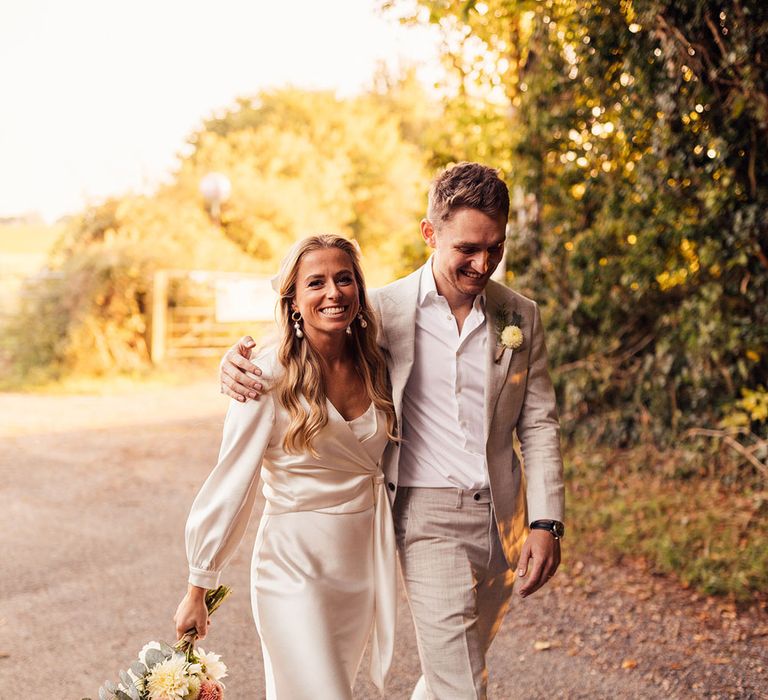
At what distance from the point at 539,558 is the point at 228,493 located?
1.05m

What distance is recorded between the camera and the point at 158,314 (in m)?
16.2

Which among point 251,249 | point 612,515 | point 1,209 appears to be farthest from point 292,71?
point 612,515

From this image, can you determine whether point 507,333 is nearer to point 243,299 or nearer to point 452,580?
point 452,580

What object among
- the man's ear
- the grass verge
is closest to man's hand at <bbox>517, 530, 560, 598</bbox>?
the man's ear

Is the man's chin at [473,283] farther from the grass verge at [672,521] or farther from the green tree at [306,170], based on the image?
the green tree at [306,170]

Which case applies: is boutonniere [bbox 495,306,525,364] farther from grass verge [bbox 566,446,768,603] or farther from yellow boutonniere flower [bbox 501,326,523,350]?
grass verge [bbox 566,446,768,603]

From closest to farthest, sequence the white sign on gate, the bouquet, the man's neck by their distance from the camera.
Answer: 1. the bouquet
2. the man's neck
3. the white sign on gate

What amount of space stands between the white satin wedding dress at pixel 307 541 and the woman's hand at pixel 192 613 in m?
0.04

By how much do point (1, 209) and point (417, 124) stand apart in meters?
18.6

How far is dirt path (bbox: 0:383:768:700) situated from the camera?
4.16 metres

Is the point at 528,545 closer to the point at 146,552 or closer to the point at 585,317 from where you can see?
the point at 146,552

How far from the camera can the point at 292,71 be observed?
28.3 m

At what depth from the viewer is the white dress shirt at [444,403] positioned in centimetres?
286

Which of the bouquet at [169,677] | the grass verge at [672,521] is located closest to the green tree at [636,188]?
the grass verge at [672,521]
